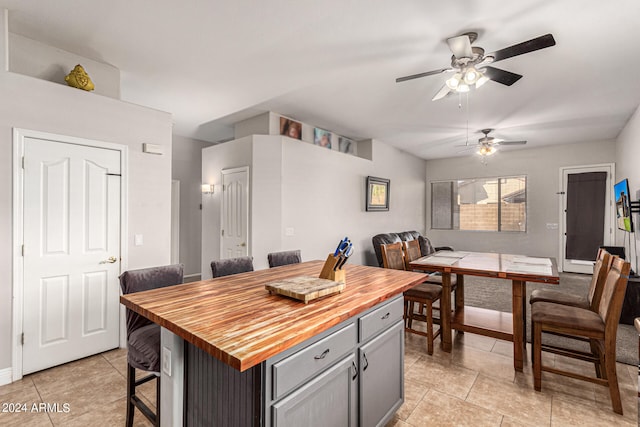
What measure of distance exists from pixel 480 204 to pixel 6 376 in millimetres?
8670

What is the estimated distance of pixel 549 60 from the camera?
9.97 feet

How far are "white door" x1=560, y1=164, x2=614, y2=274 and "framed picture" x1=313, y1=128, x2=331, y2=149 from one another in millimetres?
5378

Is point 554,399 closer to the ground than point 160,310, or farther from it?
closer to the ground

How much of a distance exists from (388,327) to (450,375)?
1.16m

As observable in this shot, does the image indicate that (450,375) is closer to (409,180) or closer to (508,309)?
(508,309)

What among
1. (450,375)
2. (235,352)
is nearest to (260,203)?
(450,375)

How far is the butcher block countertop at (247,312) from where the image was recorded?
1.09 m

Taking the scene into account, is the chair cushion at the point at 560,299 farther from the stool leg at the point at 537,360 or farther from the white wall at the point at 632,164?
the white wall at the point at 632,164

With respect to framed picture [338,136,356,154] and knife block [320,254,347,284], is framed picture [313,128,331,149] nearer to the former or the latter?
framed picture [338,136,356,154]

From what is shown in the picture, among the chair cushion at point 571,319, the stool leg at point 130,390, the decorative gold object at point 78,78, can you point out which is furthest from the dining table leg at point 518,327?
the decorative gold object at point 78,78

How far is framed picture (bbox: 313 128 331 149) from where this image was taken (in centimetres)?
532

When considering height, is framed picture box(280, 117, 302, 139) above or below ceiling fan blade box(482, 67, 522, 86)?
above

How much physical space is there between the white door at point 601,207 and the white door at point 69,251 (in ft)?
27.2

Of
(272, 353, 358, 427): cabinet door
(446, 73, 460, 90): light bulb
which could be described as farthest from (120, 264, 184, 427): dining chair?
(446, 73, 460, 90): light bulb
